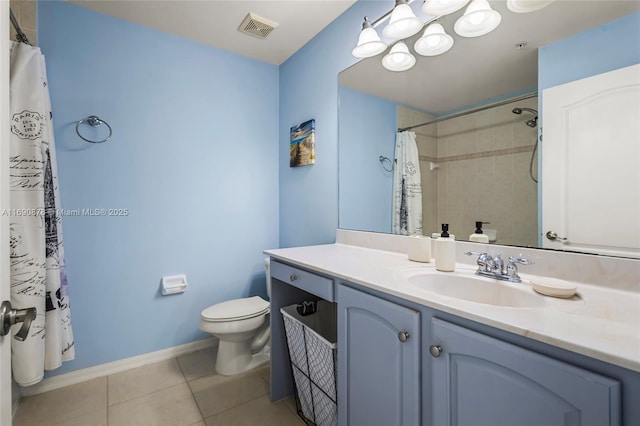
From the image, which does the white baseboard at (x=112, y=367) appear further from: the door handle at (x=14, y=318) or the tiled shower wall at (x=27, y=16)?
the tiled shower wall at (x=27, y=16)

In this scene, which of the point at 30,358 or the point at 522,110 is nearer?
the point at 522,110

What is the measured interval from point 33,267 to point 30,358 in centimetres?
44

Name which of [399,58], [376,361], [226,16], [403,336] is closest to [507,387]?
[403,336]

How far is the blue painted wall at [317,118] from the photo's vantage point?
1843 millimetres

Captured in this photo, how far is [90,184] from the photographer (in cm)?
179

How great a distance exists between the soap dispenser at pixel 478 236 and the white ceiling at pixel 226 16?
1.56 meters

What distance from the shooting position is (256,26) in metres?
1.93

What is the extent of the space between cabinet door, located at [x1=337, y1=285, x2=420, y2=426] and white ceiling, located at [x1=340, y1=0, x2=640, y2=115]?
102 cm

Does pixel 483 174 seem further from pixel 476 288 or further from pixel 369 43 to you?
pixel 369 43

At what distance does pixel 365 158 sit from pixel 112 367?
7.15ft

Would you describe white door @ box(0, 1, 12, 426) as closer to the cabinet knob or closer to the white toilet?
the cabinet knob

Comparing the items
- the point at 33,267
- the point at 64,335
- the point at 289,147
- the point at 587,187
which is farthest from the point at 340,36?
the point at 64,335

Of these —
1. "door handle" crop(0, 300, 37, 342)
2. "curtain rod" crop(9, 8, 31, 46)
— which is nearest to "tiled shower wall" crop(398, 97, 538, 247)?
"door handle" crop(0, 300, 37, 342)

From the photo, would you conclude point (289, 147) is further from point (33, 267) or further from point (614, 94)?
point (614, 94)
